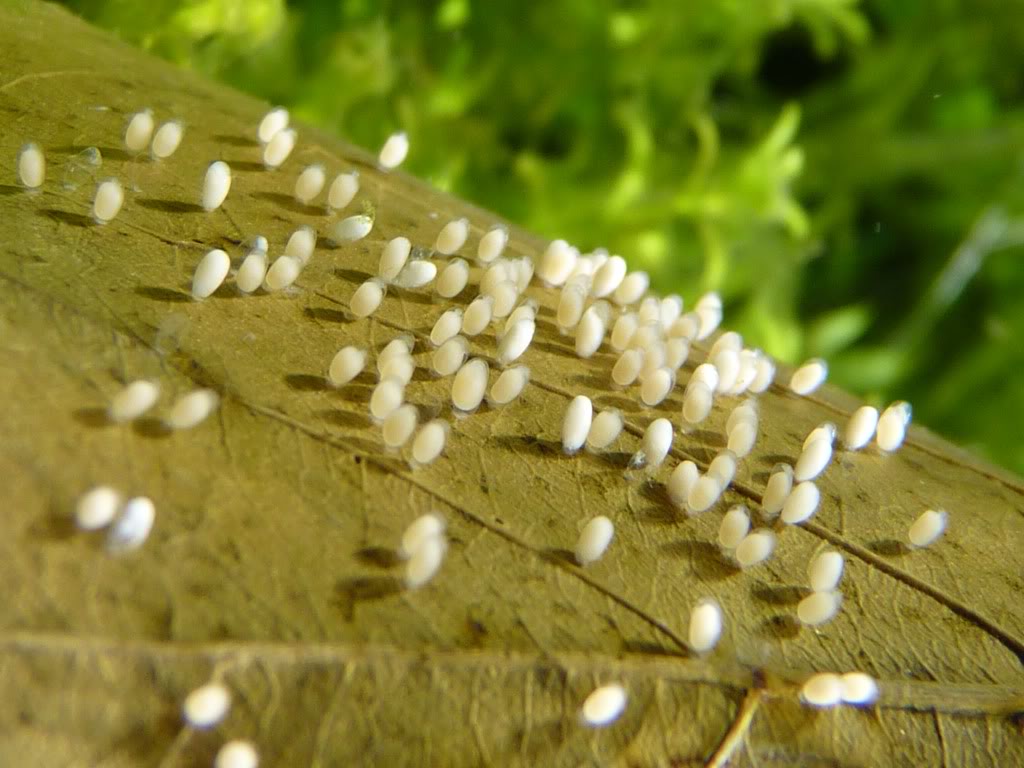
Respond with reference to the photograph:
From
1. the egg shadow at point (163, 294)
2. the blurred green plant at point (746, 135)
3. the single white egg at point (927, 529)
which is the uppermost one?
the single white egg at point (927, 529)

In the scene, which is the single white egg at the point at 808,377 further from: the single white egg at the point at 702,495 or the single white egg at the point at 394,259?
the single white egg at the point at 394,259

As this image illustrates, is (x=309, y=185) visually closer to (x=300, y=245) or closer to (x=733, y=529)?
(x=300, y=245)

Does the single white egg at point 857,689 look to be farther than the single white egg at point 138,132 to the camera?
No

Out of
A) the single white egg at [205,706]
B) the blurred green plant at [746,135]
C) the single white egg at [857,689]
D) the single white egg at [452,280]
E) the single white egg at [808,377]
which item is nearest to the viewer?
the single white egg at [205,706]

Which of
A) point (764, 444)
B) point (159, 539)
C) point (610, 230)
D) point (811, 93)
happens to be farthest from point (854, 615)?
point (811, 93)

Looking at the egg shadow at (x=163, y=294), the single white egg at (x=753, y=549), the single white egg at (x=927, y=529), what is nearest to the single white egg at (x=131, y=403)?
the egg shadow at (x=163, y=294)

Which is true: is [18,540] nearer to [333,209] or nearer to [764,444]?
[333,209]

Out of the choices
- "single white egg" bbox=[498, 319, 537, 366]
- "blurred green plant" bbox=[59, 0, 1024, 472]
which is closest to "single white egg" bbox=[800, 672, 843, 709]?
"single white egg" bbox=[498, 319, 537, 366]
